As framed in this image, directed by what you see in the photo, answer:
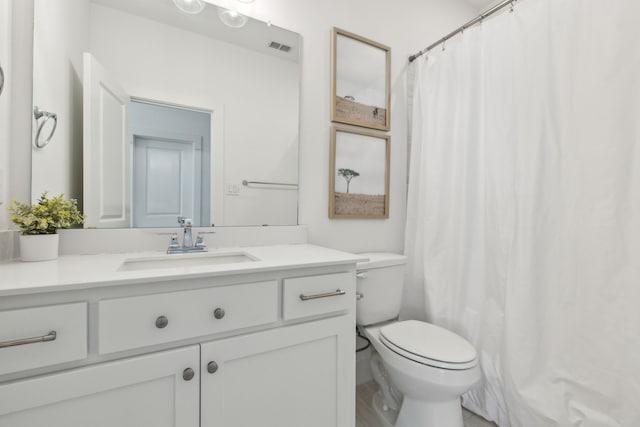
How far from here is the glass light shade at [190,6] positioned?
1333 mm

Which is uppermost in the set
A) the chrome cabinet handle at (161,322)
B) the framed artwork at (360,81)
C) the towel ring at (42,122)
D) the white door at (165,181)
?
the framed artwork at (360,81)

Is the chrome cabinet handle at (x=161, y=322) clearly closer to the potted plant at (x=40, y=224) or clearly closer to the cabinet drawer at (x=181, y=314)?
the cabinet drawer at (x=181, y=314)

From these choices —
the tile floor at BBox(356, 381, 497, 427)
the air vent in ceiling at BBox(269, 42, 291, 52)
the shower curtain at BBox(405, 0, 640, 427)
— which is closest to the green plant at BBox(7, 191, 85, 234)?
the air vent in ceiling at BBox(269, 42, 291, 52)

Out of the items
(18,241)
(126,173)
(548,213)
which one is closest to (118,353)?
(18,241)

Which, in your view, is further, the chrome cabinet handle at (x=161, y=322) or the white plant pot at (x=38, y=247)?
Answer: the white plant pot at (x=38, y=247)

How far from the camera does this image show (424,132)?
1.84 meters

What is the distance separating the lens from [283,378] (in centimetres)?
100

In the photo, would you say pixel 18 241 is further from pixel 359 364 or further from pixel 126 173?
pixel 359 364

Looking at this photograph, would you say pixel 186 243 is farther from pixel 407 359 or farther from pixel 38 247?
pixel 407 359

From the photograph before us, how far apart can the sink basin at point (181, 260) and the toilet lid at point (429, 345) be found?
76cm

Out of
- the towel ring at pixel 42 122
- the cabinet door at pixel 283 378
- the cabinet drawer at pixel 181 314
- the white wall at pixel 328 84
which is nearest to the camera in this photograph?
the cabinet drawer at pixel 181 314

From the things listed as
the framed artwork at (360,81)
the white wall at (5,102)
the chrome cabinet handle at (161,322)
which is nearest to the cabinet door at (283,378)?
the chrome cabinet handle at (161,322)

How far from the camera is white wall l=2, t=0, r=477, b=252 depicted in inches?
64.1

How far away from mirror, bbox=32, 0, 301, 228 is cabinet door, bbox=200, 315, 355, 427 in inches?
25.7
